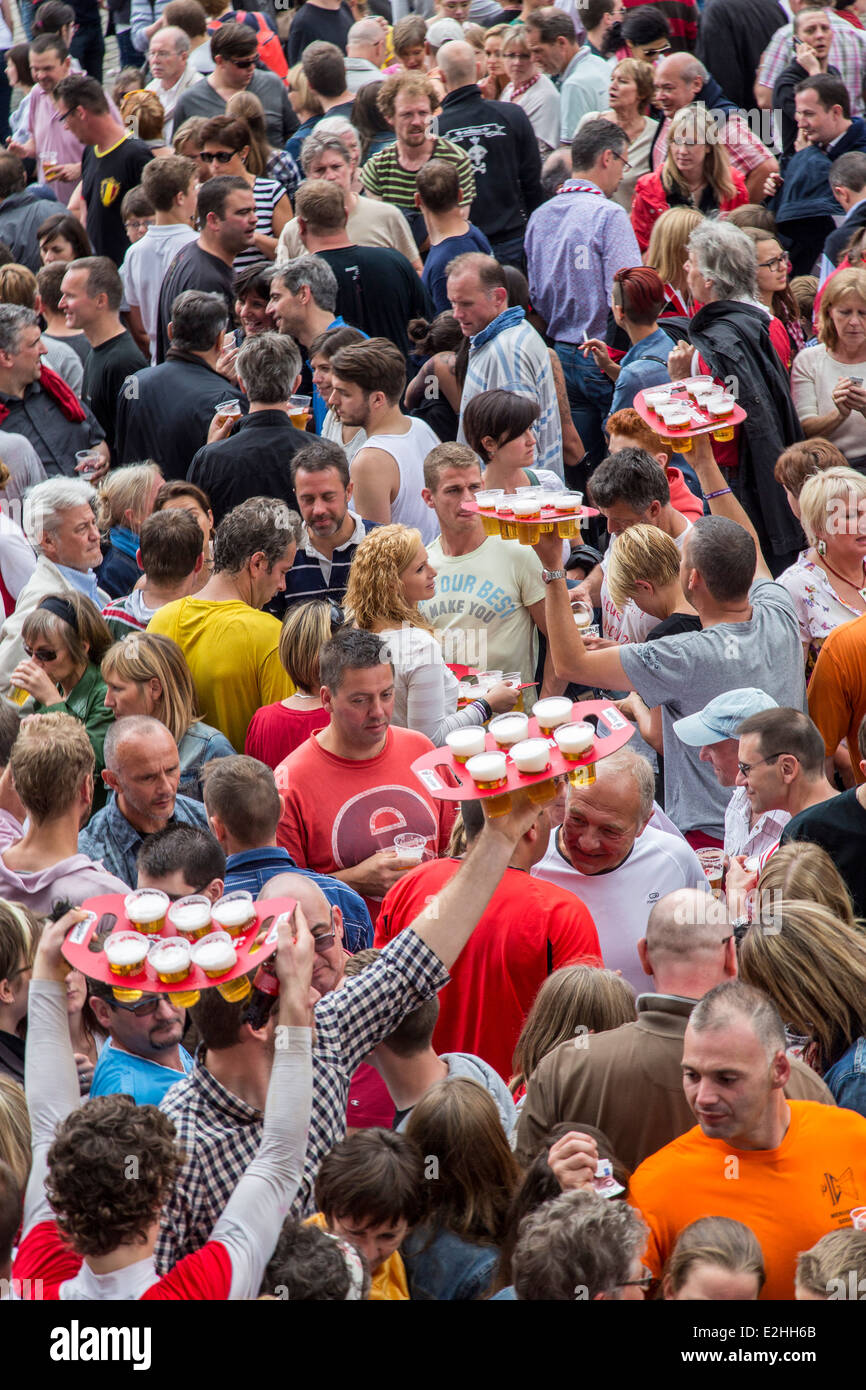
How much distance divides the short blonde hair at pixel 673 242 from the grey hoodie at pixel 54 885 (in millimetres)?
4307

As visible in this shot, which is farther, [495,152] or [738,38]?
[738,38]

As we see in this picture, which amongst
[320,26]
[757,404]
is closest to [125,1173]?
[757,404]

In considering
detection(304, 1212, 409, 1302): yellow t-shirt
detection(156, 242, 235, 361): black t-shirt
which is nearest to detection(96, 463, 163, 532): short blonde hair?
detection(156, 242, 235, 361): black t-shirt

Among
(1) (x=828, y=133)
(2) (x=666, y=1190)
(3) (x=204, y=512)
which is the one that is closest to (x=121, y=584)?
(3) (x=204, y=512)

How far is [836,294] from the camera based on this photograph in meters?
6.42

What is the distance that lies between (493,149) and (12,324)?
3213mm

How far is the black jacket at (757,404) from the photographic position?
6277 mm

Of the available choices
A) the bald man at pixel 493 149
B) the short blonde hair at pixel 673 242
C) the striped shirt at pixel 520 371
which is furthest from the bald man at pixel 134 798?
the bald man at pixel 493 149

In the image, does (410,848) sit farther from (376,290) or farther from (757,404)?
(376,290)

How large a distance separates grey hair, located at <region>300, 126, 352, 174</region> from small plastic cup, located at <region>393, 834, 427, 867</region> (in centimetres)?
465

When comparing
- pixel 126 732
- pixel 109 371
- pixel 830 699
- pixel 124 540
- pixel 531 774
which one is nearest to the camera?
pixel 531 774

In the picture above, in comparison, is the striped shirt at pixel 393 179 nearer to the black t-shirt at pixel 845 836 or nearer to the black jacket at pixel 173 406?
the black jacket at pixel 173 406

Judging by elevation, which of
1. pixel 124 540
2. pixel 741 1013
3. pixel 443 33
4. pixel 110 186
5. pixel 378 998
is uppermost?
pixel 741 1013

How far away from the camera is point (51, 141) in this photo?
34.8ft
